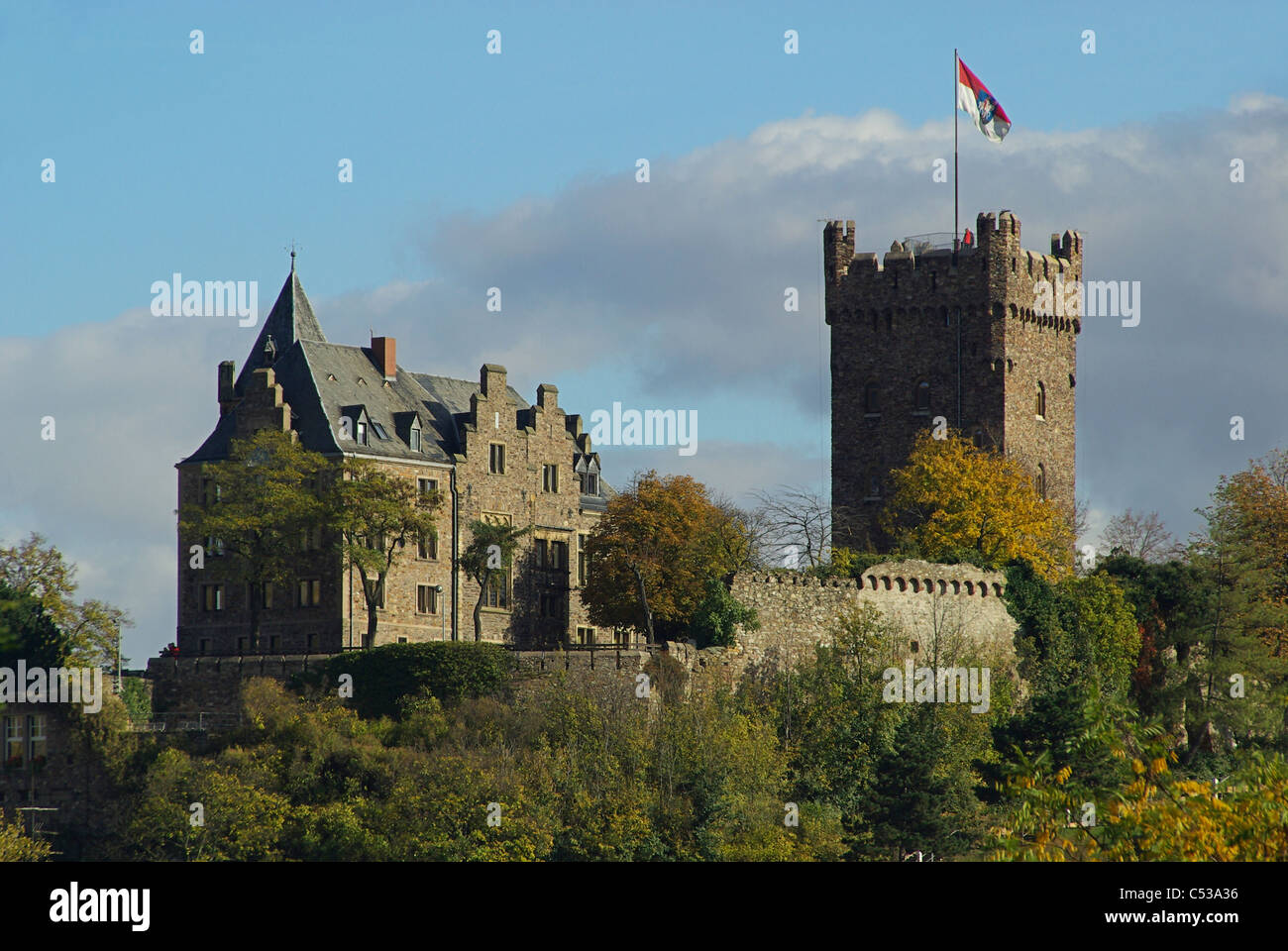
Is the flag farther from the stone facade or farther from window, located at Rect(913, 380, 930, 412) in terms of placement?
the stone facade

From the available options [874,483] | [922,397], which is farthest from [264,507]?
[922,397]

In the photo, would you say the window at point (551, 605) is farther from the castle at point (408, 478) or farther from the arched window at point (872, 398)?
the arched window at point (872, 398)

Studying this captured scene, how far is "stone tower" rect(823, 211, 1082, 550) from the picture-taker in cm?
7531

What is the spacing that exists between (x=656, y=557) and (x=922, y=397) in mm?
15894

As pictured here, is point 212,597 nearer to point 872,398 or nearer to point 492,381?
point 492,381

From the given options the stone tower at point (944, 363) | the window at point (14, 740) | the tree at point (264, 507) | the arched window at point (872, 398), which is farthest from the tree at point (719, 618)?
the window at point (14, 740)

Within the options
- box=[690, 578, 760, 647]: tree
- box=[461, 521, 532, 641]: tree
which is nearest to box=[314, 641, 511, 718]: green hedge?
box=[690, 578, 760, 647]: tree

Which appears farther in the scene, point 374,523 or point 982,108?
point 982,108

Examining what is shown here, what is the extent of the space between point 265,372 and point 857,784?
23.3m

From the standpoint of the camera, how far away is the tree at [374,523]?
6247cm

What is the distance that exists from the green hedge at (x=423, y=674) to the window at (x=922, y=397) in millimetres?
22927

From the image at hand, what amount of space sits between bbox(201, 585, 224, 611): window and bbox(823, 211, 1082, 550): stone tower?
74.1ft

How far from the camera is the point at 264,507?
62719mm
